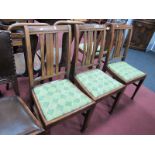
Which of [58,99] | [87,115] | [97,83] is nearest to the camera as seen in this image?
[58,99]

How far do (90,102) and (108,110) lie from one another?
683 mm

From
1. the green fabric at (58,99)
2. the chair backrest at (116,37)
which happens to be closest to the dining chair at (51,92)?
the green fabric at (58,99)

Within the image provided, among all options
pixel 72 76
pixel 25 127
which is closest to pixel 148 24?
pixel 72 76

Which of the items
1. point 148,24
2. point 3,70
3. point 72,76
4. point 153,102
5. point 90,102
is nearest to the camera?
point 3,70

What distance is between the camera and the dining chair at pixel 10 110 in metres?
0.87

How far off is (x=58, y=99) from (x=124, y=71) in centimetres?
102

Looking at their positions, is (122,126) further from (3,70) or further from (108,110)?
(3,70)

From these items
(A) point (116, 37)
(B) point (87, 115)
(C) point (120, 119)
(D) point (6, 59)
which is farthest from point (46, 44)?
(C) point (120, 119)

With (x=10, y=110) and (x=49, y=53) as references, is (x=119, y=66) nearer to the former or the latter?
(x=49, y=53)

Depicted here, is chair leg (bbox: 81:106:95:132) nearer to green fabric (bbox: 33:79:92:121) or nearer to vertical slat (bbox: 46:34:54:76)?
green fabric (bbox: 33:79:92:121)

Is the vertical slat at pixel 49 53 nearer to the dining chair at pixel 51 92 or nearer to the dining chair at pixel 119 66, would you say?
the dining chair at pixel 51 92

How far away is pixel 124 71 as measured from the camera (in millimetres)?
1723

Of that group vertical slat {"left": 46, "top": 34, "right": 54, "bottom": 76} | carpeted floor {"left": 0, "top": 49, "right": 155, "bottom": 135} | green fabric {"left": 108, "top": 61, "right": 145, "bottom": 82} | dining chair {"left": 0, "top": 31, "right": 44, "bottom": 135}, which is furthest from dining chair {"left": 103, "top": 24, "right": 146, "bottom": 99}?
dining chair {"left": 0, "top": 31, "right": 44, "bottom": 135}

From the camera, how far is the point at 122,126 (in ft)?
5.13
